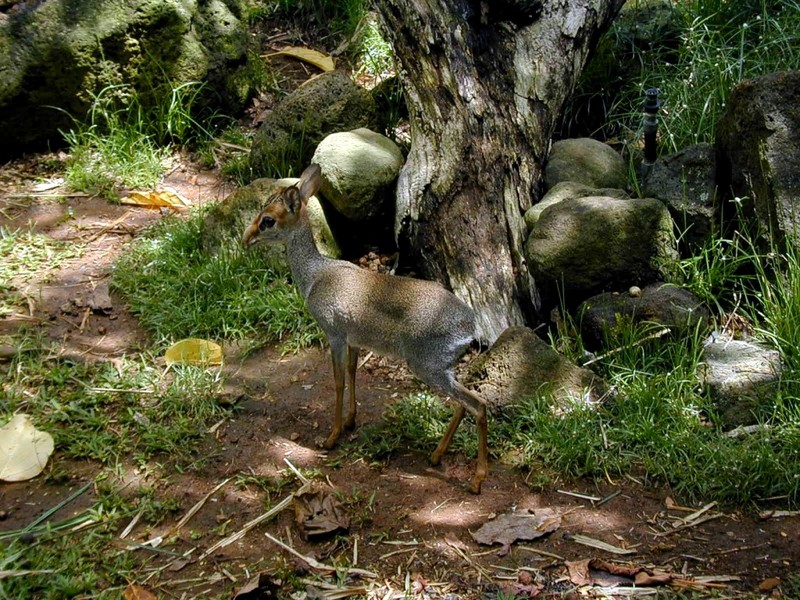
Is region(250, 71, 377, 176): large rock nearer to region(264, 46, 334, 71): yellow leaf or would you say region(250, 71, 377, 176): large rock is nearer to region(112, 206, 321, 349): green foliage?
region(112, 206, 321, 349): green foliage

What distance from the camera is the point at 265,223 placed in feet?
16.0

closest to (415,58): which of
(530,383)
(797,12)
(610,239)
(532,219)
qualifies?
(532,219)

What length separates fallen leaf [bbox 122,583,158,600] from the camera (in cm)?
370

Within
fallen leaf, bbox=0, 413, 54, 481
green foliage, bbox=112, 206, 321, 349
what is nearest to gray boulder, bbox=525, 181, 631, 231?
green foliage, bbox=112, 206, 321, 349

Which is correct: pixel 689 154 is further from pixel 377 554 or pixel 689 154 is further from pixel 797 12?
pixel 377 554

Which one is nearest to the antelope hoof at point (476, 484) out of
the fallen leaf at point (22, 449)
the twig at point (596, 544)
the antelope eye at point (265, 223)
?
the twig at point (596, 544)

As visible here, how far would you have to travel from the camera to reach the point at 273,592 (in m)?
3.71

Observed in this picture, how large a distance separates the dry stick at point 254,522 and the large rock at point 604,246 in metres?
1.82

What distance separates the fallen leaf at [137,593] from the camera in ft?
12.1

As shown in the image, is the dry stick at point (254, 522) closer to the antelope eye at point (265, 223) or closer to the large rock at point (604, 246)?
the antelope eye at point (265, 223)

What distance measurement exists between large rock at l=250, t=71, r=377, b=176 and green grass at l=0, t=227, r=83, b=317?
4.71 feet

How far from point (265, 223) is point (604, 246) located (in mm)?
1794

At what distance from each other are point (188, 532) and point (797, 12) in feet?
16.7

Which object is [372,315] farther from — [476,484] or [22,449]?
[22,449]
